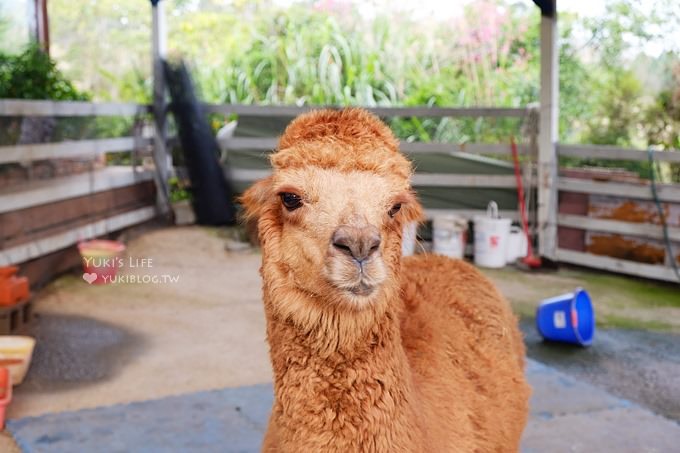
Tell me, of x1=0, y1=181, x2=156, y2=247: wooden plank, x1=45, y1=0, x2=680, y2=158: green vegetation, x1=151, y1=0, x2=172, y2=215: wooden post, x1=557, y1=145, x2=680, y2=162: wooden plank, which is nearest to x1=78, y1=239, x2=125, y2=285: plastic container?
x1=0, y1=181, x2=156, y2=247: wooden plank

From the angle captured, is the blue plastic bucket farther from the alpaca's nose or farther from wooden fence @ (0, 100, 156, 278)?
wooden fence @ (0, 100, 156, 278)

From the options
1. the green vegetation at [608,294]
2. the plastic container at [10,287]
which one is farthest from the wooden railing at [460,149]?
the plastic container at [10,287]

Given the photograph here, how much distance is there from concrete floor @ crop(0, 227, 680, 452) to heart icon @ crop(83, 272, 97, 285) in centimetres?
8

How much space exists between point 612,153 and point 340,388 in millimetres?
6685

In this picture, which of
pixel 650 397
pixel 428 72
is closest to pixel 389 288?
pixel 650 397

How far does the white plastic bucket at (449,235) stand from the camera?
28.4 feet

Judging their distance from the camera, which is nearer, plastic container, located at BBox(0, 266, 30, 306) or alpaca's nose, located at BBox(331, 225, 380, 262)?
alpaca's nose, located at BBox(331, 225, 380, 262)

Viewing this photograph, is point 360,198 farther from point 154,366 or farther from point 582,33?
point 582,33

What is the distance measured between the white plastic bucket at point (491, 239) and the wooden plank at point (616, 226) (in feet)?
2.14

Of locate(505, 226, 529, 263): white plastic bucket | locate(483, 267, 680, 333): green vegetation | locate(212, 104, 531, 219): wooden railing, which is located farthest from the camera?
locate(212, 104, 531, 219): wooden railing

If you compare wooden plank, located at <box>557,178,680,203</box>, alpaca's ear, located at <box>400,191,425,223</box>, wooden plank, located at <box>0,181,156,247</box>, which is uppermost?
alpaca's ear, located at <box>400,191,425,223</box>

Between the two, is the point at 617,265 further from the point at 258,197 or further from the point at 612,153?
the point at 258,197

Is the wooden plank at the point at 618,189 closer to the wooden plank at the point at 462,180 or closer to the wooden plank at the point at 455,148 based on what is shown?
the wooden plank at the point at 462,180

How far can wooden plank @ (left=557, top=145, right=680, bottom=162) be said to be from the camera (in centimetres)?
755
